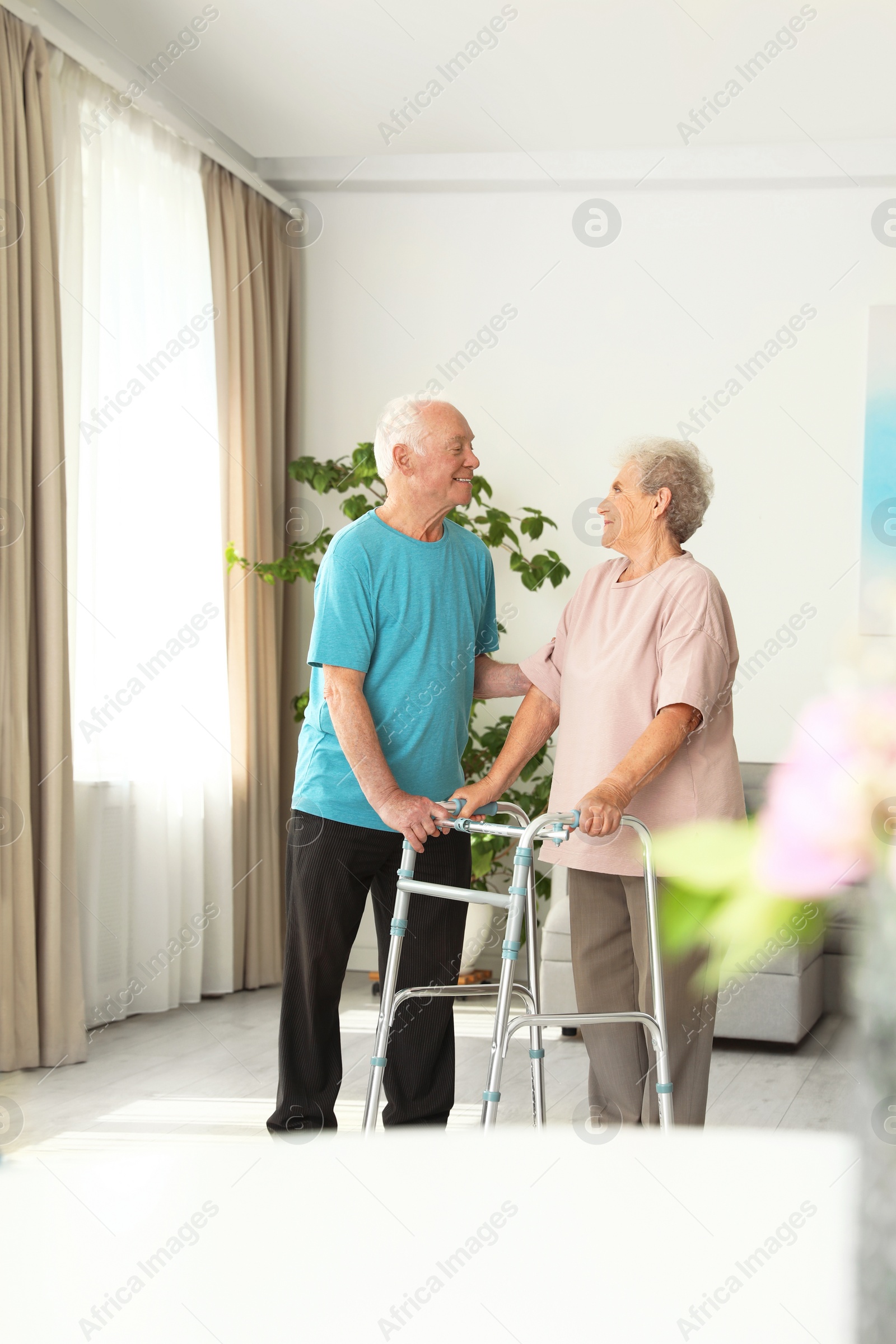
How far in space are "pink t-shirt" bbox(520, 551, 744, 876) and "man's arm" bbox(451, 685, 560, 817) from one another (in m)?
0.12

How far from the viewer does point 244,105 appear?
4184mm

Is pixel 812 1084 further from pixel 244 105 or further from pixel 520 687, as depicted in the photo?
pixel 244 105

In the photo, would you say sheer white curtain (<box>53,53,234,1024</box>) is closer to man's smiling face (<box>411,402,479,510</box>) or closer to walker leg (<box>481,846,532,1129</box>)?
man's smiling face (<box>411,402,479,510</box>)

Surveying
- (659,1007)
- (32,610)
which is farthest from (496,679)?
(32,610)

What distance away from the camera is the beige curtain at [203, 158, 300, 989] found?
4332 millimetres

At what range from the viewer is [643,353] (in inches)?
183

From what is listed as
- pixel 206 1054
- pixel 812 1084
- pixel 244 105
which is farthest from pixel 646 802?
pixel 244 105

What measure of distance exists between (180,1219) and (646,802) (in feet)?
4.57

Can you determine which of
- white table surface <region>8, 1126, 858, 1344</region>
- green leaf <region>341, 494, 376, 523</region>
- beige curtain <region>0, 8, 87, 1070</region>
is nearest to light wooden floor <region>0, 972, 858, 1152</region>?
beige curtain <region>0, 8, 87, 1070</region>

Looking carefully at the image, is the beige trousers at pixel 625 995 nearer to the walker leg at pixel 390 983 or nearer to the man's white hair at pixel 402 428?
the walker leg at pixel 390 983

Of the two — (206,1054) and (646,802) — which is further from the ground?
(646,802)

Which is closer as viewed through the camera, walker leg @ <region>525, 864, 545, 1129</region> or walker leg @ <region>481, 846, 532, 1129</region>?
walker leg @ <region>481, 846, 532, 1129</region>

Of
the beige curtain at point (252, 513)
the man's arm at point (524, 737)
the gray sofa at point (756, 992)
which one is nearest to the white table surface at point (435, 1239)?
the man's arm at point (524, 737)

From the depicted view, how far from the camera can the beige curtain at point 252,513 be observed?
4.33m
